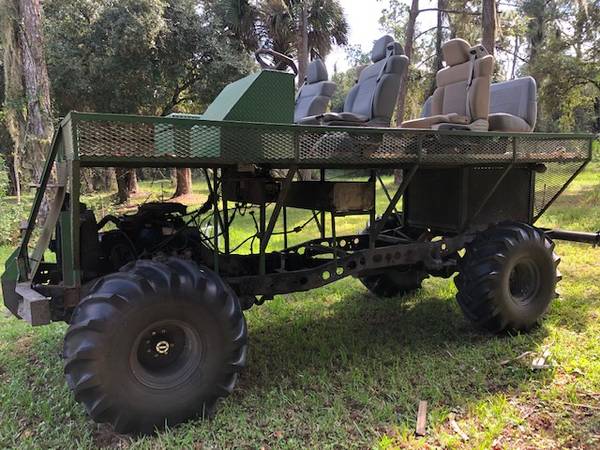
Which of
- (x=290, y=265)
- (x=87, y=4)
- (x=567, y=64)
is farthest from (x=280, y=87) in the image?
(x=567, y=64)

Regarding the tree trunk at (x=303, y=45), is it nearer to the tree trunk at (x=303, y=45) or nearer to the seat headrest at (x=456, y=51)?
the tree trunk at (x=303, y=45)

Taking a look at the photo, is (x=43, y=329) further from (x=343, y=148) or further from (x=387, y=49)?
(x=387, y=49)

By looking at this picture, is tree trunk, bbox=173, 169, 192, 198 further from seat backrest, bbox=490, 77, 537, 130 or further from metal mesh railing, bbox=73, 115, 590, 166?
metal mesh railing, bbox=73, 115, 590, 166

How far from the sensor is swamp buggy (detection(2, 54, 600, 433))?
2.74 m

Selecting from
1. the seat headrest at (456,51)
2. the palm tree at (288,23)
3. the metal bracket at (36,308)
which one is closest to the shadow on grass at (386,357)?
the metal bracket at (36,308)

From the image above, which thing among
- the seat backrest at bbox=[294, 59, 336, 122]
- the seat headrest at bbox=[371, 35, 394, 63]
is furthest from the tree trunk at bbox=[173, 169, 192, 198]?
the seat headrest at bbox=[371, 35, 394, 63]

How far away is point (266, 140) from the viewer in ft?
10.1

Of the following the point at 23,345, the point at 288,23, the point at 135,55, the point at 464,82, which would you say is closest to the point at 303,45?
the point at 288,23

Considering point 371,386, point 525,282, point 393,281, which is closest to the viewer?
point 371,386

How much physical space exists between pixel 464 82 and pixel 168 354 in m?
3.55

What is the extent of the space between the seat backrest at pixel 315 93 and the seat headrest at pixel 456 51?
47.1 inches

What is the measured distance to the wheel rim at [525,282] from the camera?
14.5 feet

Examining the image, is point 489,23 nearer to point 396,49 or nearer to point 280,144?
point 396,49

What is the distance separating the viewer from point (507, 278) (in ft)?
13.7
